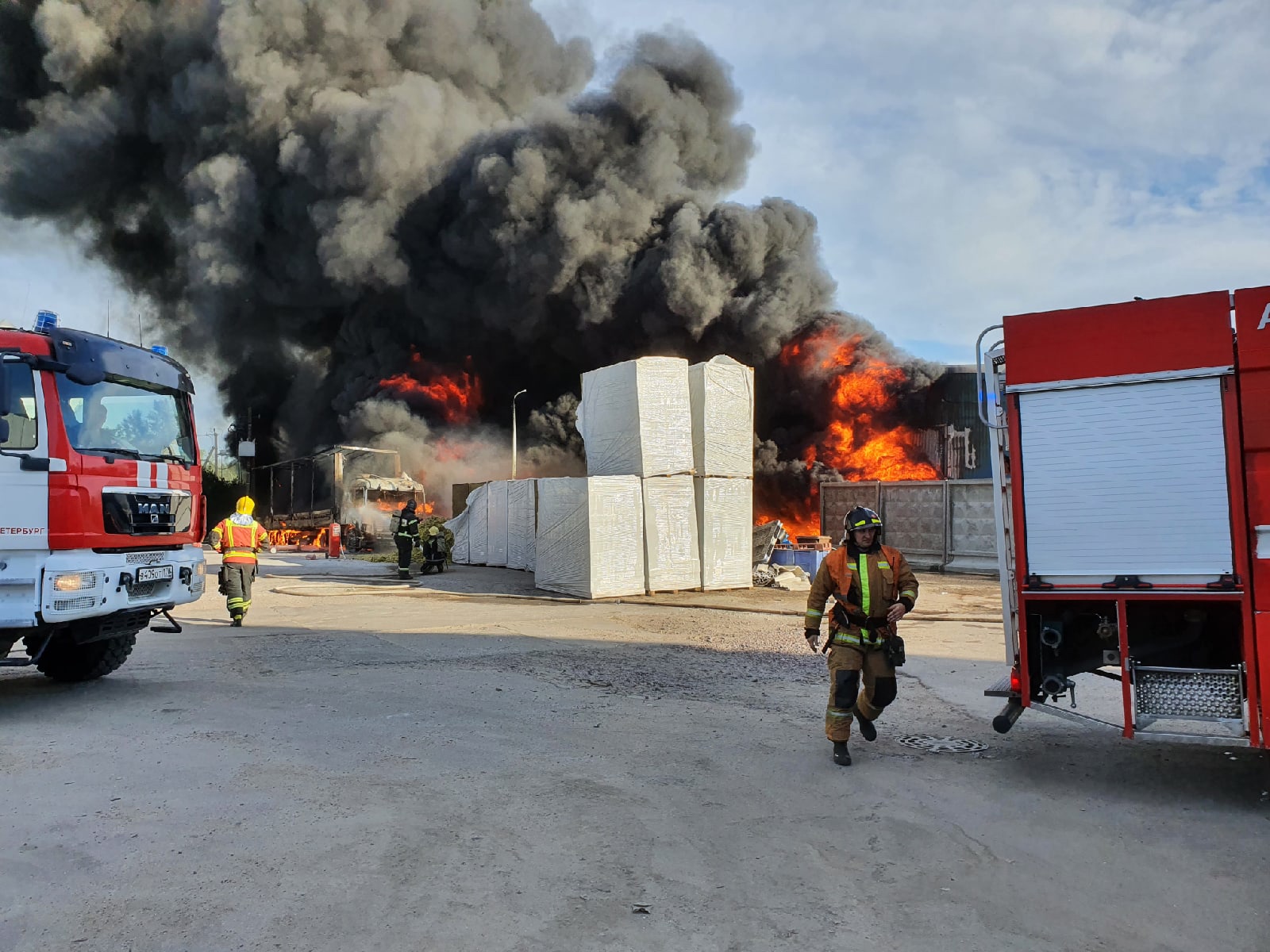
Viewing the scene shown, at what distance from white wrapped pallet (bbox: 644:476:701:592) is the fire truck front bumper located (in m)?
6.65

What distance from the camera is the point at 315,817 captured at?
350 centimetres

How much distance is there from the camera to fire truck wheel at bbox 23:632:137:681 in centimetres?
626

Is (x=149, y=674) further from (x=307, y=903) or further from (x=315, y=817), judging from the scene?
(x=307, y=903)

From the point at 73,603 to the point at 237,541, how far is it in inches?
160

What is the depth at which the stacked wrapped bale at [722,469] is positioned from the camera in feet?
41.6

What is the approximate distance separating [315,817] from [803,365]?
25876mm

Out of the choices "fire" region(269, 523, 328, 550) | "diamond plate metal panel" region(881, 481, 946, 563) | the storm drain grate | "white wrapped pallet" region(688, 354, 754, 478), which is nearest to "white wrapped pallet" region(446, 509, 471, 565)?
"white wrapped pallet" region(688, 354, 754, 478)

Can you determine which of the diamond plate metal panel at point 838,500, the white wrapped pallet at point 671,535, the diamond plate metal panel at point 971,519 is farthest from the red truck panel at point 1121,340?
the diamond plate metal panel at point 838,500

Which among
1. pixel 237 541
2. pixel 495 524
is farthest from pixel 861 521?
pixel 495 524

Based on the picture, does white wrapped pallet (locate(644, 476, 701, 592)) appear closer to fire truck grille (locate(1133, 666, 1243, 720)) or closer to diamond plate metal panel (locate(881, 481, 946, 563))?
diamond plate metal panel (locate(881, 481, 946, 563))

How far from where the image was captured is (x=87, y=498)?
536cm

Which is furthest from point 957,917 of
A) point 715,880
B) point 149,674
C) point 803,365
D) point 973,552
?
point 803,365

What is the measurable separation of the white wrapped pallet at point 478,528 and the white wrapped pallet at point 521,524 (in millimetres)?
1067

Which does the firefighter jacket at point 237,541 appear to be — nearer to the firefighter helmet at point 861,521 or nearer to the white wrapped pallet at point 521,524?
the white wrapped pallet at point 521,524
